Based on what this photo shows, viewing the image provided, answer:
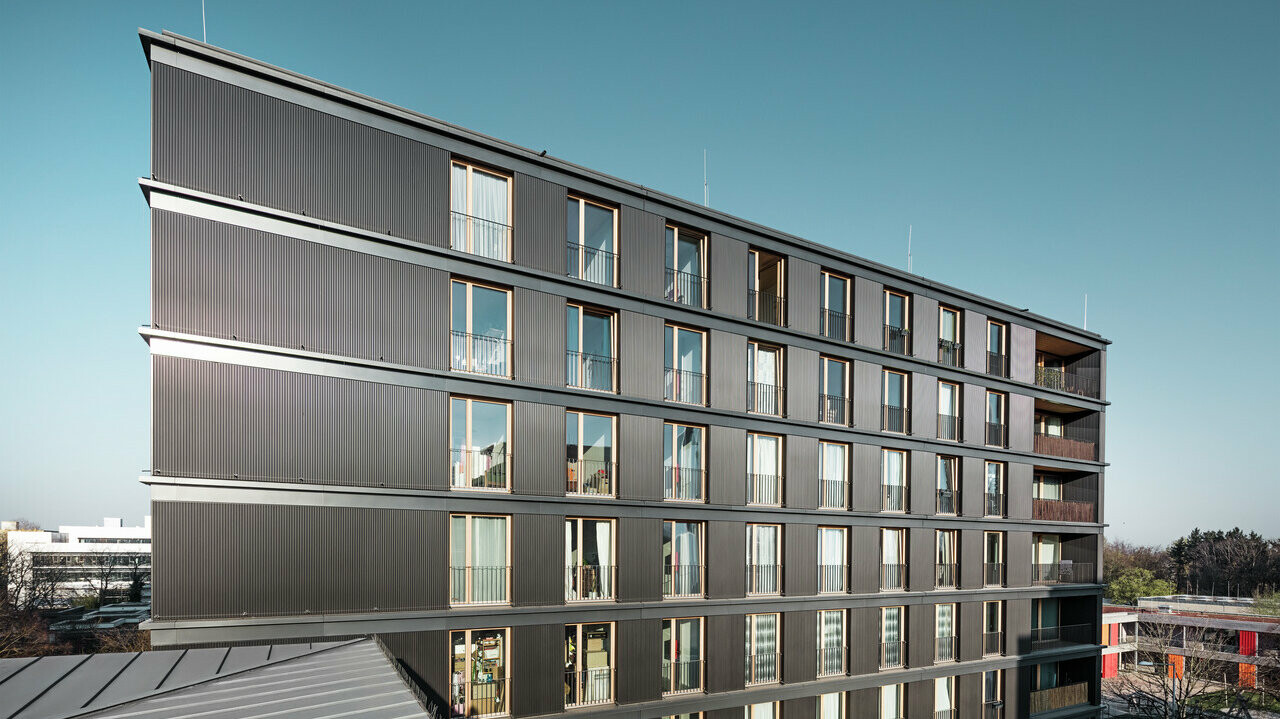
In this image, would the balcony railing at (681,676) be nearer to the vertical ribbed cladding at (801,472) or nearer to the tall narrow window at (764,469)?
the tall narrow window at (764,469)

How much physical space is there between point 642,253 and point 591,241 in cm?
123

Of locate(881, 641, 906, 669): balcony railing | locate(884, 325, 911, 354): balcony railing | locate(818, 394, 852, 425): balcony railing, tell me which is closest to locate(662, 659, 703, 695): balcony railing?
locate(881, 641, 906, 669): balcony railing

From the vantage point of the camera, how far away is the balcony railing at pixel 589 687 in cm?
1423

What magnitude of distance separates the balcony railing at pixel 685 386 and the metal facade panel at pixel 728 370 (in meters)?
0.27

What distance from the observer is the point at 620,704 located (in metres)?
14.6

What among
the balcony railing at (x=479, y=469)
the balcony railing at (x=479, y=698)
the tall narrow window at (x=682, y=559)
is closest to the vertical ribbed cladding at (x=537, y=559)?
the balcony railing at (x=479, y=469)

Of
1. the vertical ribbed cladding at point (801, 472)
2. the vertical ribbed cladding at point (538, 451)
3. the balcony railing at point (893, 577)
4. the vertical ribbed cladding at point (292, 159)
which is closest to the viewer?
the vertical ribbed cladding at point (292, 159)

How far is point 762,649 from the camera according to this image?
17.0 metres

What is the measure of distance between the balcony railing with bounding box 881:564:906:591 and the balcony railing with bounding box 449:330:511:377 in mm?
12417

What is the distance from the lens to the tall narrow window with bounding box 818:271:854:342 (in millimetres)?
19250

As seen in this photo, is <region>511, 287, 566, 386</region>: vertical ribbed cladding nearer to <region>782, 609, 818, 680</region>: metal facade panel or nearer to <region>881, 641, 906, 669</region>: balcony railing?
<region>782, 609, 818, 680</region>: metal facade panel

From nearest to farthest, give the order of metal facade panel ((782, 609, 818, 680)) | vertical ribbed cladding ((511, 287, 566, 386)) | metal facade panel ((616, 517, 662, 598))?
vertical ribbed cladding ((511, 287, 566, 386)) → metal facade panel ((616, 517, 662, 598)) → metal facade panel ((782, 609, 818, 680))

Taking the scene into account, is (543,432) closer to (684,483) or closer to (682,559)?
(684,483)

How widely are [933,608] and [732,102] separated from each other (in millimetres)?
15882
